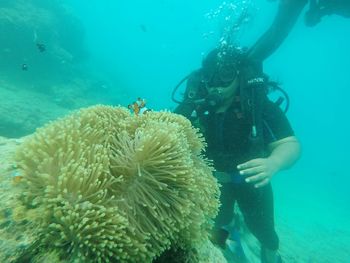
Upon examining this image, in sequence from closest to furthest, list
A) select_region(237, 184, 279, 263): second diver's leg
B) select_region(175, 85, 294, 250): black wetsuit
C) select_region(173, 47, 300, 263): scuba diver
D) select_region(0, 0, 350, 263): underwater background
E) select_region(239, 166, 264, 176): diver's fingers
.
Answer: select_region(239, 166, 264, 176): diver's fingers
select_region(173, 47, 300, 263): scuba diver
select_region(175, 85, 294, 250): black wetsuit
select_region(237, 184, 279, 263): second diver's leg
select_region(0, 0, 350, 263): underwater background

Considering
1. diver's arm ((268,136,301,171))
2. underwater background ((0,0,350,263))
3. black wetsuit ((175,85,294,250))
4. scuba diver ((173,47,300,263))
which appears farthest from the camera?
underwater background ((0,0,350,263))

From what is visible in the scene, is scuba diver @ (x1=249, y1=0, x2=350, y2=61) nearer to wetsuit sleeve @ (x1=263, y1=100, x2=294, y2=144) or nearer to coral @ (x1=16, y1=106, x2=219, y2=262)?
wetsuit sleeve @ (x1=263, y1=100, x2=294, y2=144)

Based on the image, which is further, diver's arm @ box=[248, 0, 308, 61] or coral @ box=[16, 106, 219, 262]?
diver's arm @ box=[248, 0, 308, 61]

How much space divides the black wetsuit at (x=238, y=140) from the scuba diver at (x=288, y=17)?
2128 millimetres

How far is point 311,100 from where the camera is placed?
4087 inches

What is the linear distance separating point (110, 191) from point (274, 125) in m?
3.64

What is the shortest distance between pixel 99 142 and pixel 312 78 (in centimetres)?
12120

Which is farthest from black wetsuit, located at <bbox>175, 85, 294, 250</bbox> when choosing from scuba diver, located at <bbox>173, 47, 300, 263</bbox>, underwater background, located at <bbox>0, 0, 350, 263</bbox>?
underwater background, located at <bbox>0, 0, 350, 263</bbox>

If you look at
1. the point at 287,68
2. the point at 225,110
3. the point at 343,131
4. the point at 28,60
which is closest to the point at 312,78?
the point at 287,68

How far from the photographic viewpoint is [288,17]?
318 inches

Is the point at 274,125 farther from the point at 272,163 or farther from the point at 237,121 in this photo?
the point at 272,163

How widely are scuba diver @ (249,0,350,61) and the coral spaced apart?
16.5 feet

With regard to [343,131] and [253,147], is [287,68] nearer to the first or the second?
[343,131]

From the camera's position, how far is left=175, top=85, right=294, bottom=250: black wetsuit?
16.5 ft
